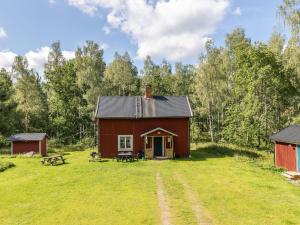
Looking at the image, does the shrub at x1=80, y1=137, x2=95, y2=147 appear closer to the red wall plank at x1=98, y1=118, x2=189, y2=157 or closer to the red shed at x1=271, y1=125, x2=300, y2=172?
the red wall plank at x1=98, y1=118, x2=189, y2=157

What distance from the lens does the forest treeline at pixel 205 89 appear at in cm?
4000

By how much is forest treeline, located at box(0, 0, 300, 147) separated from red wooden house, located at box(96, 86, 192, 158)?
12.5 metres

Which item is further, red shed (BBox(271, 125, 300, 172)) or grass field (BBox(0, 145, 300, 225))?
red shed (BBox(271, 125, 300, 172))

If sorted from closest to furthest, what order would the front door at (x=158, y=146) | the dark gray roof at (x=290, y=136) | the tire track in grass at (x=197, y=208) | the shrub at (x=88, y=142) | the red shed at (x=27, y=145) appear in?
the tire track in grass at (x=197, y=208)
the dark gray roof at (x=290, y=136)
the front door at (x=158, y=146)
the red shed at (x=27, y=145)
the shrub at (x=88, y=142)

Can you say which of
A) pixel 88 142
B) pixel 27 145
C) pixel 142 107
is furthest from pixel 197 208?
pixel 88 142

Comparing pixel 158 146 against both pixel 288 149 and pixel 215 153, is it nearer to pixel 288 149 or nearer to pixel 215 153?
pixel 215 153

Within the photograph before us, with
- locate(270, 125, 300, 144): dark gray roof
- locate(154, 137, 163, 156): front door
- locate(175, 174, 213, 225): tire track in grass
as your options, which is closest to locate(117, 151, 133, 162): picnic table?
locate(154, 137, 163, 156): front door

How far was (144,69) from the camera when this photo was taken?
74.7m

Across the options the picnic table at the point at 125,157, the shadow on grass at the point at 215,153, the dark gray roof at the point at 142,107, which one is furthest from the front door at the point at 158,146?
the shadow on grass at the point at 215,153

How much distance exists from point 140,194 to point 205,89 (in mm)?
31532

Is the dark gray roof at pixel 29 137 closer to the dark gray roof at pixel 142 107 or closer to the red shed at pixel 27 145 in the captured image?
the red shed at pixel 27 145

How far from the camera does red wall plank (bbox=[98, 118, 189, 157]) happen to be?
3073 cm

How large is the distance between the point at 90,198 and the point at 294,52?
26.4m

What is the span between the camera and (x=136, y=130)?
102 ft
